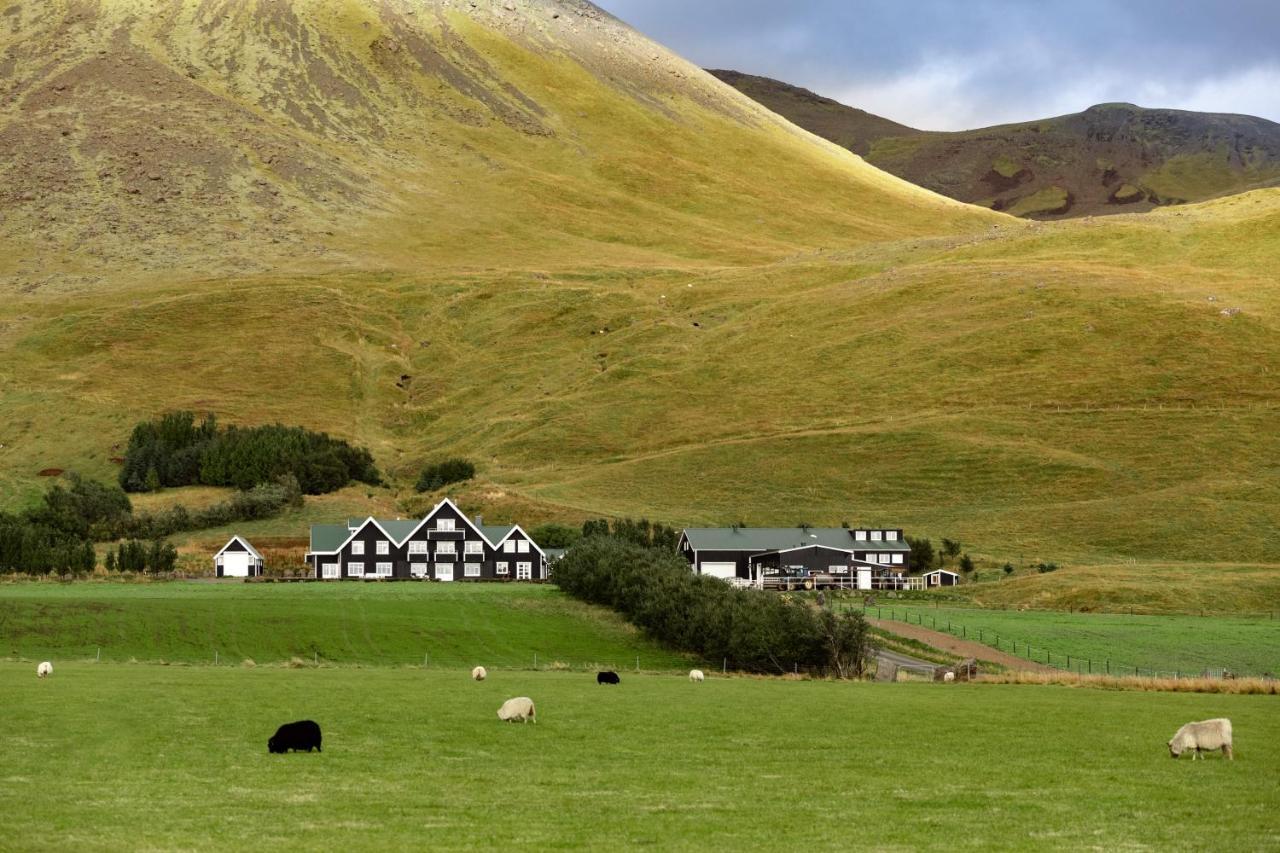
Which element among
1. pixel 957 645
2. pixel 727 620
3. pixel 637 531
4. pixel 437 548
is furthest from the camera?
pixel 437 548

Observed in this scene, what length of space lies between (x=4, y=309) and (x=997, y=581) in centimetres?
14547

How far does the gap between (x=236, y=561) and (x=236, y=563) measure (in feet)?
0.49

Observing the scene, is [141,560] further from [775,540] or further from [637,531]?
[775,540]

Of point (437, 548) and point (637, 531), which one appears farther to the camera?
point (437, 548)

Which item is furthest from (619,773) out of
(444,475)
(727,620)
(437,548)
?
(444,475)

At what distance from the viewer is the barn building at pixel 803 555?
107625 mm

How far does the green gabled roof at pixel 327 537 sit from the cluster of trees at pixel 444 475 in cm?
2989

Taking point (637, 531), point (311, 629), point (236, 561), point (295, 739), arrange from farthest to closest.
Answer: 1. point (637, 531)
2. point (236, 561)
3. point (311, 629)
4. point (295, 739)

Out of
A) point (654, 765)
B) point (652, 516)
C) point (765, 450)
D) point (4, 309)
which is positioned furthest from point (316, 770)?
point (4, 309)

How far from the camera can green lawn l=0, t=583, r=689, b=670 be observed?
59406 millimetres

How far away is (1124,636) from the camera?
2781 inches

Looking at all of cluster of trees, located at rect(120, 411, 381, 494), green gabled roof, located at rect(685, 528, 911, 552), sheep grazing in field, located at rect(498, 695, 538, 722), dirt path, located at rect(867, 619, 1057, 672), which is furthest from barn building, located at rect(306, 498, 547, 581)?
sheep grazing in field, located at rect(498, 695, 538, 722)

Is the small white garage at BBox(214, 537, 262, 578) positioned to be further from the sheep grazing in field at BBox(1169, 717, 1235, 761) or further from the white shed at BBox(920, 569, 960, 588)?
the sheep grazing in field at BBox(1169, 717, 1235, 761)

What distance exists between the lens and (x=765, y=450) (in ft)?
472
